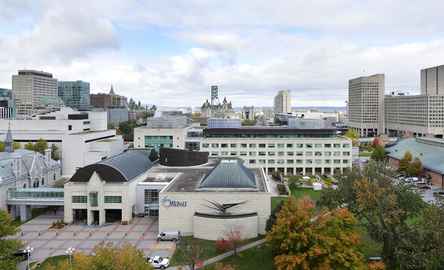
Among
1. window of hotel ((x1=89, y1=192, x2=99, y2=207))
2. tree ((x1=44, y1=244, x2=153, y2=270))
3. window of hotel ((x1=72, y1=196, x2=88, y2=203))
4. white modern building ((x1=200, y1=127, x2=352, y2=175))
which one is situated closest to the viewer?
tree ((x1=44, y1=244, x2=153, y2=270))

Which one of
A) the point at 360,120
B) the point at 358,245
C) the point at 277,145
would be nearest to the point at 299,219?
the point at 358,245

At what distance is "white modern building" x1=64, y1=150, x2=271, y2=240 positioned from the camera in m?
45.7

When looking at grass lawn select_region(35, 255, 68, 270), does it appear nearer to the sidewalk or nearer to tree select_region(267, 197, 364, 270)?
the sidewalk

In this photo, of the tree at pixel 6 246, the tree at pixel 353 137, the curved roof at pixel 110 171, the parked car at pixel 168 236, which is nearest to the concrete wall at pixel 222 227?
the parked car at pixel 168 236

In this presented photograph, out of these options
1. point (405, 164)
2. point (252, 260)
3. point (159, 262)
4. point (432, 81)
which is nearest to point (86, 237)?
point (159, 262)

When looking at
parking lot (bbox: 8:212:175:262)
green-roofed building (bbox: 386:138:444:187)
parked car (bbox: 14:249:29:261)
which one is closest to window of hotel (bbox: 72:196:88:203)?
parking lot (bbox: 8:212:175:262)

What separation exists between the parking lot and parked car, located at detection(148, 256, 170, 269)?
9.07ft

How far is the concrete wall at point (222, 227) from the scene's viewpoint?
1740 inches

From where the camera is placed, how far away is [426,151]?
8775 centimetres

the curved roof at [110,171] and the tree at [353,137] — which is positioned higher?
the tree at [353,137]

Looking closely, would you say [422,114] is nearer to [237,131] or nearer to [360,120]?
[360,120]

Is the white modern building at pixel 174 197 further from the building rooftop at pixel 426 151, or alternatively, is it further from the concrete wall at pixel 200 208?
the building rooftop at pixel 426 151

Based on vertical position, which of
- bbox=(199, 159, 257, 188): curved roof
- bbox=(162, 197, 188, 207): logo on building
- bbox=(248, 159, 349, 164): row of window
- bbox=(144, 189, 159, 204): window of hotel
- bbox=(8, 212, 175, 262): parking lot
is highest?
bbox=(199, 159, 257, 188): curved roof

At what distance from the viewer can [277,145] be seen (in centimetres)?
8881
